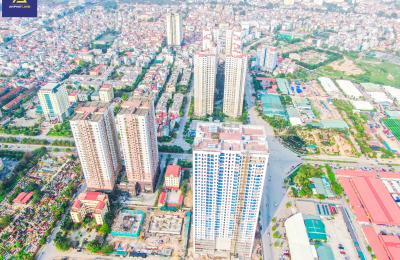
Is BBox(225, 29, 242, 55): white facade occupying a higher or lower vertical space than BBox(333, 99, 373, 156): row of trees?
higher

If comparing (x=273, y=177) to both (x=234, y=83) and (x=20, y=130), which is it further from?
(x=20, y=130)

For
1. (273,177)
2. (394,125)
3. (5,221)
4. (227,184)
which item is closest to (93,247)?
(5,221)

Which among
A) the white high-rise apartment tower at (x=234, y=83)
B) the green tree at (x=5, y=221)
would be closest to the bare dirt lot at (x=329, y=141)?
the white high-rise apartment tower at (x=234, y=83)

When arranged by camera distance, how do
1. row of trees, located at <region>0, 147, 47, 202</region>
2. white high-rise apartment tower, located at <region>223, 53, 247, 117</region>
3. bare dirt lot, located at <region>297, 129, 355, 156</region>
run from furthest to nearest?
white high-rise apartment tower, located at <region>223, 53, 247, 117</region> < bare dirt lot, located at <region>297, 129, 355, 156</region> < row of trees, located at <region>0, 147, 47, 202</region>

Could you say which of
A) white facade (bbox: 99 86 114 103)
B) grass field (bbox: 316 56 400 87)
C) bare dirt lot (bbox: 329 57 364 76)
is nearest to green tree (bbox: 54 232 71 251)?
white facade (bbox: 99 86 114 103)

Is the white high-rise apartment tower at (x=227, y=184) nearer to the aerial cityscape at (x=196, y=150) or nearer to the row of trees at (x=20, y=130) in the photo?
the aerial cityscape at (x=196, y=150)

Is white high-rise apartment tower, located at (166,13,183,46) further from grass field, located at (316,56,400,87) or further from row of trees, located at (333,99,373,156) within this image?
row of trees, located at (333,99,373,156)
